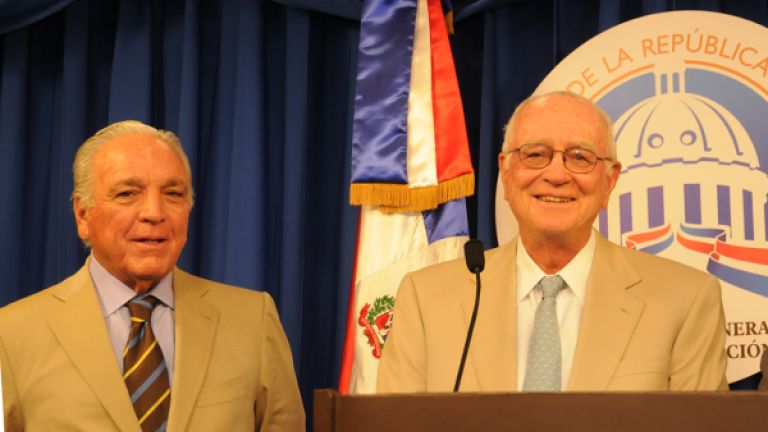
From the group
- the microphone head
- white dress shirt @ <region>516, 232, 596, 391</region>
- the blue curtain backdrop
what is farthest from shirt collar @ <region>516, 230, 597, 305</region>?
the blue curtain backdrop

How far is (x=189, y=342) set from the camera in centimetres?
235

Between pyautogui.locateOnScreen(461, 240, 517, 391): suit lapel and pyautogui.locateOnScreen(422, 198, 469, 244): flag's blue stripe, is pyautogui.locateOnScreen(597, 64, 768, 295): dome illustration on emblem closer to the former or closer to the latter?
pyautogui.locateOnScreen(422, 198, 469, 244): flag's blue stripe

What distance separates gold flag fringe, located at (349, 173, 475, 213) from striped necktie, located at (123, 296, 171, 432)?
1.00m

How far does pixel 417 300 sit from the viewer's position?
240 centimetres

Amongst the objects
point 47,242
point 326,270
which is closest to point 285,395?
point 326,270

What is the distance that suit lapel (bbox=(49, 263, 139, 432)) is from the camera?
2205 millimetres

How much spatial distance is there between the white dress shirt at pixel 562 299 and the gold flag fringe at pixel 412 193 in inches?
29.3

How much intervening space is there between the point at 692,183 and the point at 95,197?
171cm

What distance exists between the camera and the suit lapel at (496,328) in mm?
2184

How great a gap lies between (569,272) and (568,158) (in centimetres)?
26

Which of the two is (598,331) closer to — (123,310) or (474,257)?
(474,257)

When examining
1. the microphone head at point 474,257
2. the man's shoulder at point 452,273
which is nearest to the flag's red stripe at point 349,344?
the man's shoulder at point 452,273

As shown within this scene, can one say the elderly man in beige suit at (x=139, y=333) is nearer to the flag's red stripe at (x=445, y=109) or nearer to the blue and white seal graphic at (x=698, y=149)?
the flag's red stripe at (x=445, y=109)

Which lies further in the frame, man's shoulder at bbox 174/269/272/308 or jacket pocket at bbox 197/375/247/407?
man's shoulder at bbox 174/269/272/308
